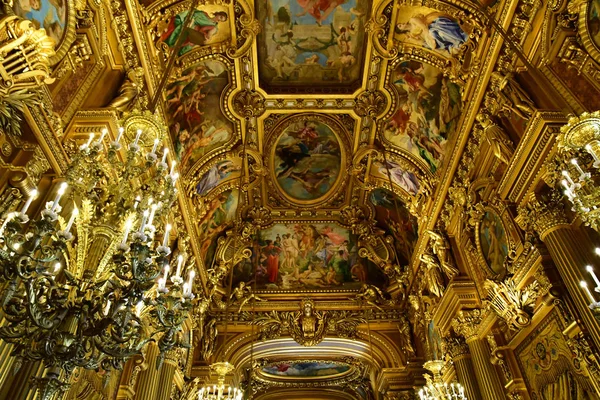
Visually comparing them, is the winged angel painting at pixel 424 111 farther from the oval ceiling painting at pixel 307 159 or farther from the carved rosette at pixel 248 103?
the carved rosette at pixel 248 103

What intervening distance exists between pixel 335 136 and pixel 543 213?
20.0ft

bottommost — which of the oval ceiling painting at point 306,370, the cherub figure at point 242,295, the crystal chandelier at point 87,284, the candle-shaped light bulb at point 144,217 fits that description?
the crystal chandelier at point 87,284

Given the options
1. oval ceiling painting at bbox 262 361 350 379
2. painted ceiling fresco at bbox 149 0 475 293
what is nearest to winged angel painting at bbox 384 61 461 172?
painted ceiling fresco at bbox 149 0 475 293

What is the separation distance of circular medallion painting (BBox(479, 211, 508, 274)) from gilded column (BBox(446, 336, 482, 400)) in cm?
176

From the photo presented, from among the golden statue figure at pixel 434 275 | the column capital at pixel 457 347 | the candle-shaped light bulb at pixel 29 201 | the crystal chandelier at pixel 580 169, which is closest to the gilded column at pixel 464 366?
the column capital at pixel 457 347

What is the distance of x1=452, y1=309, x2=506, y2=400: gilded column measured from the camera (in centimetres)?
715

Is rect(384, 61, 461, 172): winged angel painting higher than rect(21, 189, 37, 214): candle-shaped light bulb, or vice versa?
rect(384, 61, 461, 172): winged angel painting

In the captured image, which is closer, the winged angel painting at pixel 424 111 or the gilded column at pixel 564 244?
the gilded column at pixel 564 244

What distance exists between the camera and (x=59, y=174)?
477cm

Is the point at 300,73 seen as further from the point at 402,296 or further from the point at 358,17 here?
the point at 402,296

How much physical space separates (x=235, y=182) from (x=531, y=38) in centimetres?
762

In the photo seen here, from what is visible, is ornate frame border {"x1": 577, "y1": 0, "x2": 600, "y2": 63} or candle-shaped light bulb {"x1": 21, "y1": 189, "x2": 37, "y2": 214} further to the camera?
ornate frame border {"x1": 577, "y1": 0, "x2": 600, "y2": 63}

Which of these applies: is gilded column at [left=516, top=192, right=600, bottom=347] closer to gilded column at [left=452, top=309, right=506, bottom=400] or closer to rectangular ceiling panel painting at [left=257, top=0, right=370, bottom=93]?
gilded column at [left=452, top=309, right=506, bottom=400]

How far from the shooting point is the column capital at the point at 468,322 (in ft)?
25.9
